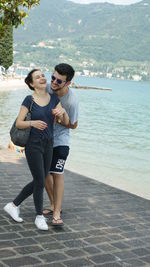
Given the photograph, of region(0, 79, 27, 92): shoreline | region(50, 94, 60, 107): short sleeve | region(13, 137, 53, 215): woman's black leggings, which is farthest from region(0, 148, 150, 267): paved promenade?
region(0, 79, 27, 92): shoreline

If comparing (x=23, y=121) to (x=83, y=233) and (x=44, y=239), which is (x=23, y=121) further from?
(x=83, y=233)

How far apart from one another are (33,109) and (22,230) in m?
1.37

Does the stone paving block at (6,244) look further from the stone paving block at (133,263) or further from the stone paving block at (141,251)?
the stone paving block at (141,251)

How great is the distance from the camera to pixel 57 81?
5.09 metres

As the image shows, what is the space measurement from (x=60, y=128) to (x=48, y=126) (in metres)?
0.32

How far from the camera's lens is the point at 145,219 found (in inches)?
248

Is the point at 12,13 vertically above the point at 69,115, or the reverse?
the point at 12,13

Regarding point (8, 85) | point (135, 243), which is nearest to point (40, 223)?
point (135, 243)

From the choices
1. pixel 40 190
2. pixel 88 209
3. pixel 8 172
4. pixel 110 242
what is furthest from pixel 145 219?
pixel 8 172

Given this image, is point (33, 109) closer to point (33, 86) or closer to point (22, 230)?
point (33, 86)

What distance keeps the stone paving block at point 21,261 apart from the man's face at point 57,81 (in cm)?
186

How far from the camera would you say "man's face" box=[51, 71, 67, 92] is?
508 cm

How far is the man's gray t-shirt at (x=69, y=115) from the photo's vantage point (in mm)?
5195

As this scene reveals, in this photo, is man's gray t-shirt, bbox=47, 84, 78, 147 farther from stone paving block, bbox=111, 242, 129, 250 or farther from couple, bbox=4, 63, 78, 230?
stone paving block, bbox=111, 242, 129, 250
